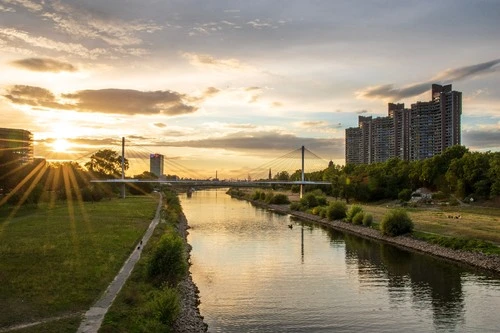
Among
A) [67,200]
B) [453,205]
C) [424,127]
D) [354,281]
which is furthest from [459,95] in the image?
[354,281]

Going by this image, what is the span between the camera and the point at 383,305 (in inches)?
1120

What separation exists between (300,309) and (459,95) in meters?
147

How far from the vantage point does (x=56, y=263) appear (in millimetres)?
29156

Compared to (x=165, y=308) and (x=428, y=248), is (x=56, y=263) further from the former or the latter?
(x=428, y=248)

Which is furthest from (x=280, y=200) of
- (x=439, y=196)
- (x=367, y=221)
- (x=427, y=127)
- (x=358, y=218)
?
(x=427, y=127)

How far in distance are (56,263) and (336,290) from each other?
60.1ft

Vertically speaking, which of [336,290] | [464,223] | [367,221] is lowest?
[336,290]

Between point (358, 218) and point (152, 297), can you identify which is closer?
point (152, 297)

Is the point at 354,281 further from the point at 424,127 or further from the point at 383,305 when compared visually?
the point at 424,127

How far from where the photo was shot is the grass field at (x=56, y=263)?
20.3 metres

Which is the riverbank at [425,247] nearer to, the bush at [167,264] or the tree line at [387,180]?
the bush at [167,264]

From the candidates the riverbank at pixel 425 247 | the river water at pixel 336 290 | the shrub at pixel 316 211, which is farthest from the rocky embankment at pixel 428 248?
the shrub at pixel 316 211

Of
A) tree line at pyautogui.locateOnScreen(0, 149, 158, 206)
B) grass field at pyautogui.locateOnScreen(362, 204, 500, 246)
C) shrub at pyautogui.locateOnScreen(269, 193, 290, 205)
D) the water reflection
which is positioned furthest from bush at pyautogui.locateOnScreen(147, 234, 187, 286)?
shrub at pyautogui.locateOnScreen(269, 193, 290, 205)

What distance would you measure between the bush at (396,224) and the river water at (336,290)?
4199 mm
